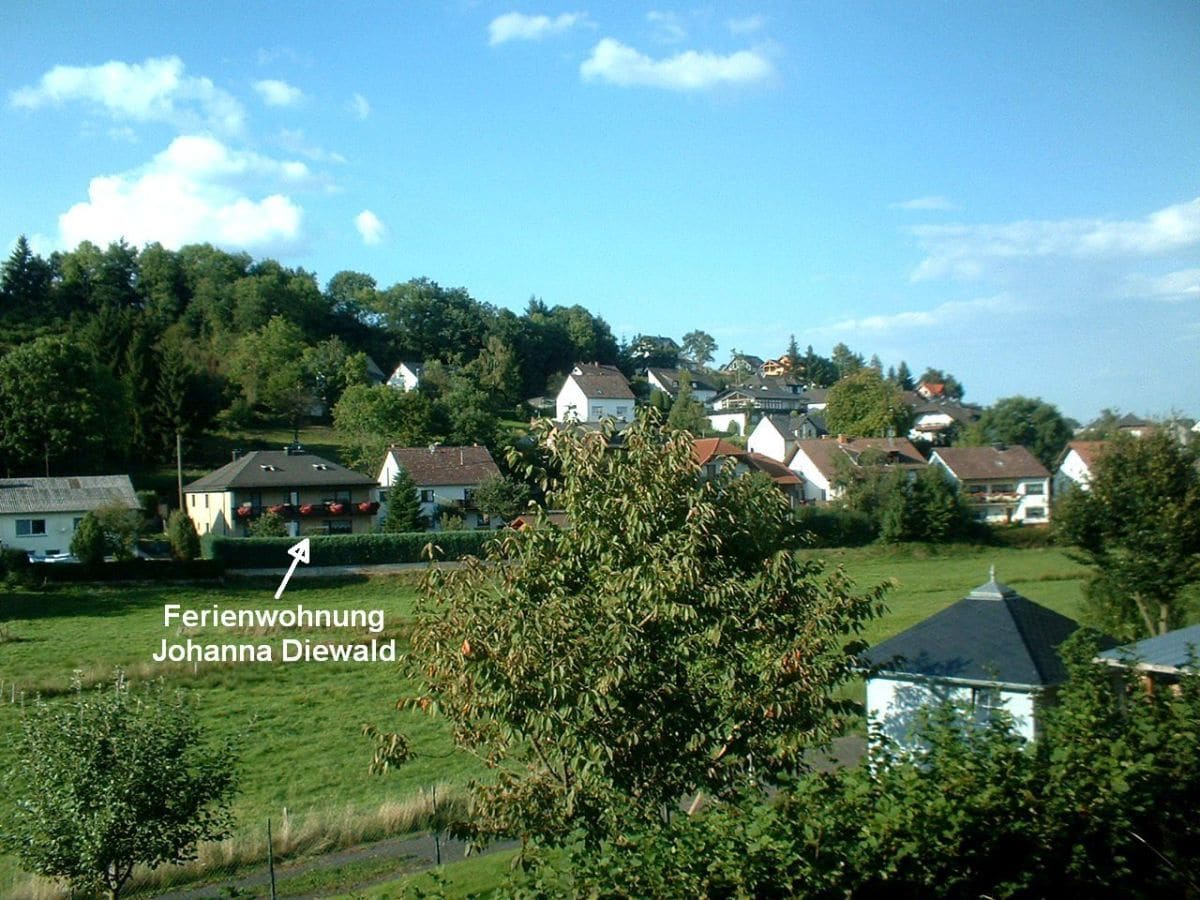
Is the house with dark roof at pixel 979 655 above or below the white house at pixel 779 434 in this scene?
below

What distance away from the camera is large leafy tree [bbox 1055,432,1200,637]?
75.9ft

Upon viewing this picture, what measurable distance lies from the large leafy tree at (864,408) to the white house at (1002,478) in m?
13.7

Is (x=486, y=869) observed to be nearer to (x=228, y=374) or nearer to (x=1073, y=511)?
(x=1073, y=511)

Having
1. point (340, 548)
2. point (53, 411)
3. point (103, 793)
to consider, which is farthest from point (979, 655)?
point (53, 411)

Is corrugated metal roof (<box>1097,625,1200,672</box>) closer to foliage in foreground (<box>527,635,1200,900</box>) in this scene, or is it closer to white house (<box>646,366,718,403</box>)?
foliage in foreground (<box>527,635,1200,900</box>)

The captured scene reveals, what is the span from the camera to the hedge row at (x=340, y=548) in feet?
153

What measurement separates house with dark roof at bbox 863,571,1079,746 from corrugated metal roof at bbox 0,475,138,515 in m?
44.0

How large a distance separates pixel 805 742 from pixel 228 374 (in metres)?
80.8

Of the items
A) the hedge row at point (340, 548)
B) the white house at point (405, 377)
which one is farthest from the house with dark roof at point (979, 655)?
the white house at point (405, 377)

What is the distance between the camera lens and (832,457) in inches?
2667

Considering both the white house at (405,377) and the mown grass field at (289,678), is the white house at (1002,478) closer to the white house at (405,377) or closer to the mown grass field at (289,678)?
the mown grass field at (289,678)

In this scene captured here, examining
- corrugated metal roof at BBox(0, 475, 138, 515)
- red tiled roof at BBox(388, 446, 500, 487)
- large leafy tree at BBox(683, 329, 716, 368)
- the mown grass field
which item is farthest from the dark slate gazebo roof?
large leafy tree at BBox(683, 329, 716, 368)

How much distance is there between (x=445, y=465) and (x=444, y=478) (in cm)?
156

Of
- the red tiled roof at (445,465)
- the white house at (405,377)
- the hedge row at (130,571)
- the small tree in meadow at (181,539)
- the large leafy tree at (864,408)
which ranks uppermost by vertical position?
the white house at (405,377)
